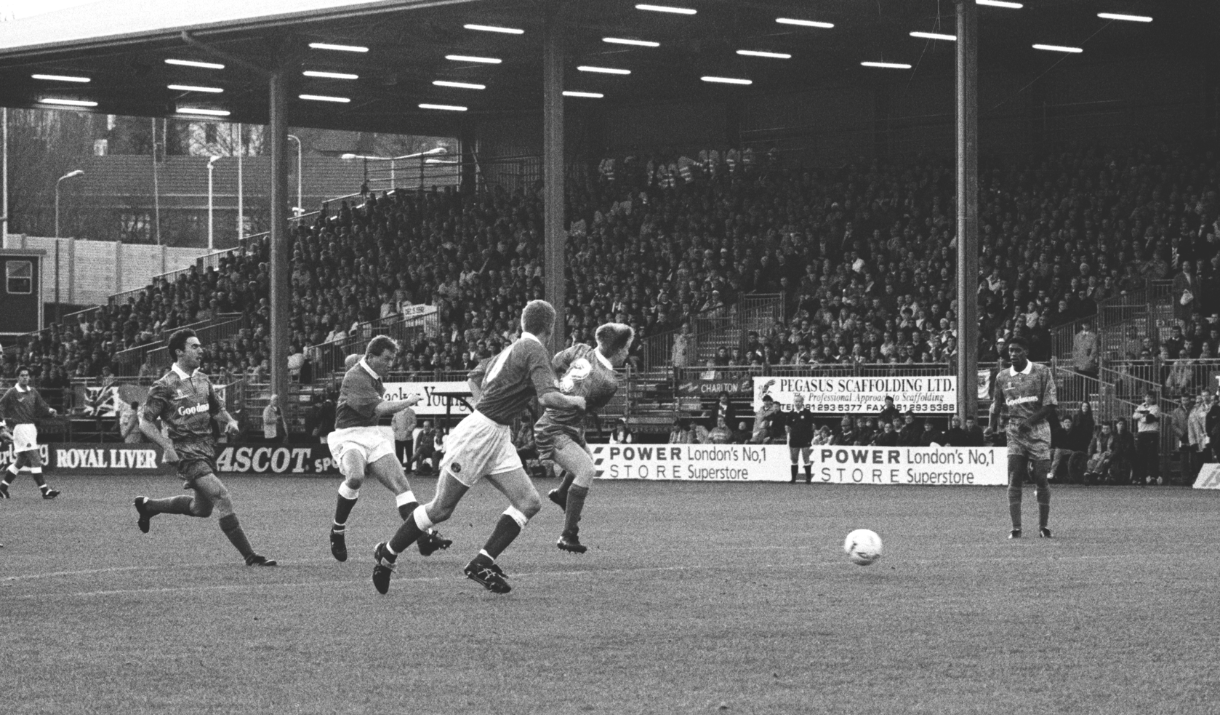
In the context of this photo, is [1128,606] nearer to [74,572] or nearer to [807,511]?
[74,572]

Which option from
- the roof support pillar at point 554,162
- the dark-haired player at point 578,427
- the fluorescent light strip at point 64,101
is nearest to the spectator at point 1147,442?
the roof support pillar at point 554,162

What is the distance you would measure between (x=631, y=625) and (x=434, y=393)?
96.5ft

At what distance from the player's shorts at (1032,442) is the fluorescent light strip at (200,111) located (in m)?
39.6

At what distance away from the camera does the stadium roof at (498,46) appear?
129 ft

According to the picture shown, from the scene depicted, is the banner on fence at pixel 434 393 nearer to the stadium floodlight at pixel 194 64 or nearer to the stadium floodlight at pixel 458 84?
the stadium floodlight at pixel 194 64

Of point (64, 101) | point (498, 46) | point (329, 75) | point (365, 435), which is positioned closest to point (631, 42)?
point (498, 46)

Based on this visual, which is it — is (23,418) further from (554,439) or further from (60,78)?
(60,78)

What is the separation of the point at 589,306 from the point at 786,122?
12522mm

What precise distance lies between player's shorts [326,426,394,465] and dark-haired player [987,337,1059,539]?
20.7 feet

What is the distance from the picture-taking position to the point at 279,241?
42344 mm

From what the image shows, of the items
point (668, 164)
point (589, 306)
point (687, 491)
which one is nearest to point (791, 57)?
point (668, 164)

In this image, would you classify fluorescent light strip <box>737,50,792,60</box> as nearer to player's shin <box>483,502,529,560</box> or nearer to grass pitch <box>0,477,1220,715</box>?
grass pitch <box>0,477,1220,715</box>

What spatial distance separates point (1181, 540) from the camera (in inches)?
706

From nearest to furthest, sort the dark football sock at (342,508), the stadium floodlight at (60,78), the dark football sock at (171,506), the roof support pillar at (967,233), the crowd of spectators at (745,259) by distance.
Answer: the dark football sock at (171,506) < the dark football sock at (342,508) < the roof support pillar at (967,233) < the crowd of spectators at (745,259) < the stadium floodlight at (60,78)
